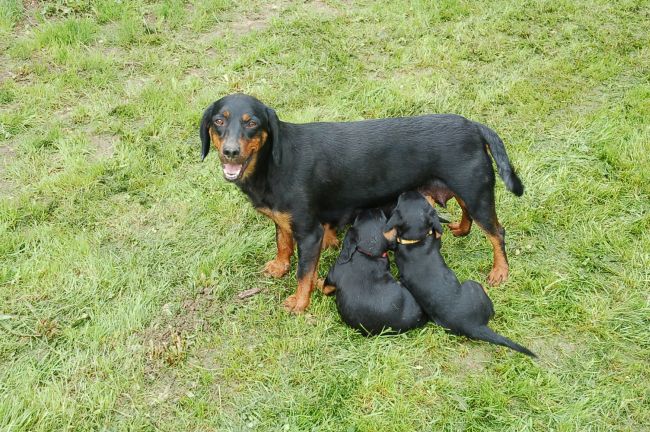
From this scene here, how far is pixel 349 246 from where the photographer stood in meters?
4.27

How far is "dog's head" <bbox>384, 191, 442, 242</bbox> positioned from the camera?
4082 millimetres

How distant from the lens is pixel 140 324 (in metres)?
4.16

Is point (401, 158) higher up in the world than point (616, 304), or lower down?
higher up

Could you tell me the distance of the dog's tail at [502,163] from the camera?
162 inches

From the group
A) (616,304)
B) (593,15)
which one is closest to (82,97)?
(616,304)

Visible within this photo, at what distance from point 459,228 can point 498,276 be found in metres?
0.61

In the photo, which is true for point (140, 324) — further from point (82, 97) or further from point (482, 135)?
point (82, 97)

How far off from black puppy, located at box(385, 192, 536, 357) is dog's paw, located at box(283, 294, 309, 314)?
2.54ft

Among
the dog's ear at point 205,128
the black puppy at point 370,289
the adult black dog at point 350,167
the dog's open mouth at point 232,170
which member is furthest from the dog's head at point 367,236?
the dog's ear at point 205,128

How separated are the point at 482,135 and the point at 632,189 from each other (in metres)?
2.01

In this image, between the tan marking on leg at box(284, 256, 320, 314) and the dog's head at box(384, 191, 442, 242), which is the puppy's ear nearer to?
the dog's head at box(384, 191, 442, 242)

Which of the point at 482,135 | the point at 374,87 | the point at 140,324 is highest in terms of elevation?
the point at 482,135

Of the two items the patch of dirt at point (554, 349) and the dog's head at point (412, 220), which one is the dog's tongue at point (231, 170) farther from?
the patch of dirt at point (554, 349)

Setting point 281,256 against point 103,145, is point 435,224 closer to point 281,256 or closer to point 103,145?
point 281,256
